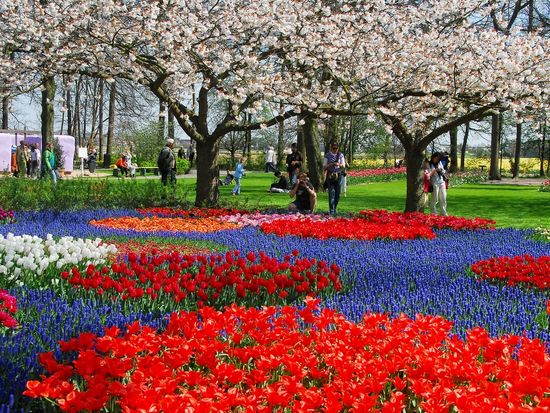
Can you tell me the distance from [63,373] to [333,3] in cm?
1475

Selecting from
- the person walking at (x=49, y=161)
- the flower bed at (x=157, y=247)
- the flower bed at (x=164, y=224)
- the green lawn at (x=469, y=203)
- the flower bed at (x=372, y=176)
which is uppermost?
the person walking at (x=49, y=161)

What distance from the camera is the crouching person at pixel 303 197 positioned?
13.9m

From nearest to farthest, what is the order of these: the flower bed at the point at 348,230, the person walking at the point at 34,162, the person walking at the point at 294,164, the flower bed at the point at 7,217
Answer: the flower bed at the point at 348,230 < the flower bed at the point at 7,217 < the person walking at the point at 294,164 < the person walking at the point at 34,162

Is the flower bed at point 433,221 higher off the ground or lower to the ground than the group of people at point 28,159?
lower

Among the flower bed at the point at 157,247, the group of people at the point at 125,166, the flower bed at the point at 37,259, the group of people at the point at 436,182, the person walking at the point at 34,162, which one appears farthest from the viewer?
the group of people at the point at 125,166

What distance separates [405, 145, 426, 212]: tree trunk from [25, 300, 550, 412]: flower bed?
35.8 feet

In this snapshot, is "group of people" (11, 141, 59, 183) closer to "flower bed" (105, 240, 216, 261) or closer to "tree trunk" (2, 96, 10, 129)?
"tree trunk" (2, 96, 10, 129)

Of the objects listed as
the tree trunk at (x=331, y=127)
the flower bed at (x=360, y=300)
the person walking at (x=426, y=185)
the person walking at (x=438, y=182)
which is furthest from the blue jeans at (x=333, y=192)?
the tree trunk at (x=331, y=127)

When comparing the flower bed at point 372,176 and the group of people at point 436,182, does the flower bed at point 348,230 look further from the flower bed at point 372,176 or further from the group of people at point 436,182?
the flower bed at point 372,176

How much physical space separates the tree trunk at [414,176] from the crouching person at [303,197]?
95.3 inches

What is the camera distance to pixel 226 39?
13.8 meters

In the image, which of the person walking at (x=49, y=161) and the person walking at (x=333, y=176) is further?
the person walking at (x=49, y=161)

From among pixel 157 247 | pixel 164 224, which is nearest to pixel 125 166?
pixel 164 224

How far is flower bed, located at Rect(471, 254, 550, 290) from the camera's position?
6.36 meters
